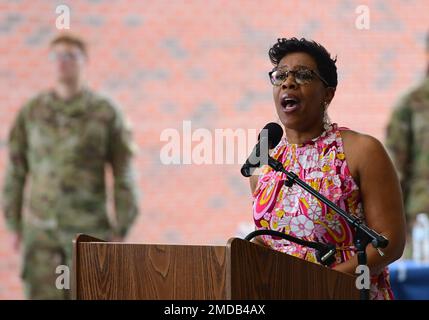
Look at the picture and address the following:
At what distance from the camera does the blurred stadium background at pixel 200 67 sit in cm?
818

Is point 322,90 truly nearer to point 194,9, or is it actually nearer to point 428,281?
point 428,281

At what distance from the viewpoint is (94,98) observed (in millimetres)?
6977

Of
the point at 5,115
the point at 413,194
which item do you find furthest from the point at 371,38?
the point at 5,115

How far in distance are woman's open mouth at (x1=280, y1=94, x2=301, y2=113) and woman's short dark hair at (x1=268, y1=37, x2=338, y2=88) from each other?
13 cm

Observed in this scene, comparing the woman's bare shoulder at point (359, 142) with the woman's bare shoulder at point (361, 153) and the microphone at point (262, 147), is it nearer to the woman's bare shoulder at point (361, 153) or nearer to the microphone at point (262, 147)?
the woman's bare shoulder at point (361, 153)

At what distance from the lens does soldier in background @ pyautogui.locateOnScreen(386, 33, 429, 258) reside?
6664 mm

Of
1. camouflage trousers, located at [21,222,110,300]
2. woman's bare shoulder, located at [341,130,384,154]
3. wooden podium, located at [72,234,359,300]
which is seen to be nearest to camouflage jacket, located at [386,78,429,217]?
camouflage trousers, located at [21,222,110,300]

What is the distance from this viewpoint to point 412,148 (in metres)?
6.70

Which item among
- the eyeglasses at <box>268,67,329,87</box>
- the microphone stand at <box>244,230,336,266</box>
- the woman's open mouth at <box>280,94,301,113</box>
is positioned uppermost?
the eyeglasses at <box>268,67,329,87</box>

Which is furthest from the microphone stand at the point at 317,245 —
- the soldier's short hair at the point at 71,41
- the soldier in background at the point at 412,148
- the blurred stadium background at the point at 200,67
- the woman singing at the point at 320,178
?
the blurred stadium background at the point at 200,67

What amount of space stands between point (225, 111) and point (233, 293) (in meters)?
6.00

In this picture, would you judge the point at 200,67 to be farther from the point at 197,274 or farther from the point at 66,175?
the point at 197,274

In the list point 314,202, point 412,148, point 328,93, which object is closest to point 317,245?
point 314,202

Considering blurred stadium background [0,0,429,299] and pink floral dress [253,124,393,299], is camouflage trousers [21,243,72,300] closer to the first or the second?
blurred stadium background [0,0,429,299]
